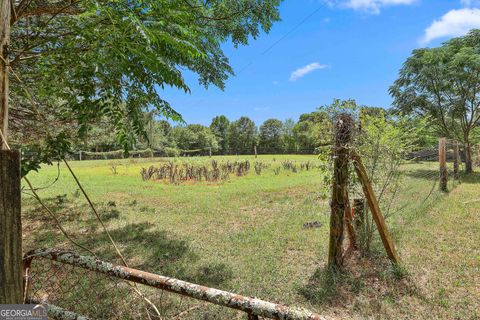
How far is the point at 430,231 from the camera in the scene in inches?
174

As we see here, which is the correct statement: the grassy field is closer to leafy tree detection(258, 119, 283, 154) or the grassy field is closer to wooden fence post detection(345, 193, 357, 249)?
wooden fence post detection(345, 193, 357, 249)

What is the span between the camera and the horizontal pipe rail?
1003 millimetres

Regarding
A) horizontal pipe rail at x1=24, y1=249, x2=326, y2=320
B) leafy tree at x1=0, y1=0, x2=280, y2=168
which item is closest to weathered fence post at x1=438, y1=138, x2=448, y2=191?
leafy tree at x1=0, y1=0, x2=280, y2=168

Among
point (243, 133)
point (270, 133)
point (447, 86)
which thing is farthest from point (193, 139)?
point (447, 86)

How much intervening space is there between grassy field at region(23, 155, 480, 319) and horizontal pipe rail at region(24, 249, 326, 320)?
1.52 meters

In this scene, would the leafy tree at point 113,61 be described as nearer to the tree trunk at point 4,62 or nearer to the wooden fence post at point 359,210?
the tree trunk at point 4,62

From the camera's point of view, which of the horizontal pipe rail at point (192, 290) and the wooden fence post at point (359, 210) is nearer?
the horizontal pipe rail at point (192, 290)

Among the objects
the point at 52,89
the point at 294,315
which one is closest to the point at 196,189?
the point at 52,89

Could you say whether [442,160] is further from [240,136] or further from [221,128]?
[221,128]

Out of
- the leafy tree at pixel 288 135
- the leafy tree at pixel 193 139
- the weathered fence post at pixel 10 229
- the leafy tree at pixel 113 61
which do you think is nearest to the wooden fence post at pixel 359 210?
the leafy tree at pixel 113 61

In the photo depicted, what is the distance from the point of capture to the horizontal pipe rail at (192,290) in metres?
1.00

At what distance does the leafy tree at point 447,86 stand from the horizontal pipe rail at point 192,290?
12.3 meters

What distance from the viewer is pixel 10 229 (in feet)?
3.08

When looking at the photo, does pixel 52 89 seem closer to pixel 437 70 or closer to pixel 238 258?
pixel 238 258
